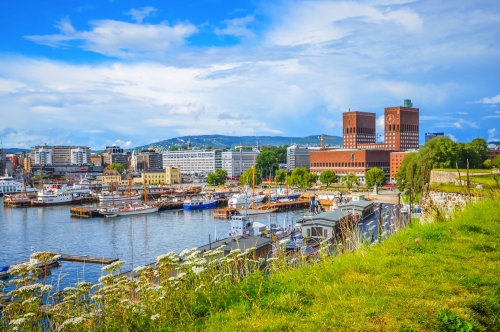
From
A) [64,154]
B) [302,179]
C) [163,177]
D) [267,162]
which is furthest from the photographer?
[64,154]

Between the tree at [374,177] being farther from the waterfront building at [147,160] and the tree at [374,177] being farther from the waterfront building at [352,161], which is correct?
the waterfront building at [147,160]

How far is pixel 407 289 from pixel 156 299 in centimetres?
219

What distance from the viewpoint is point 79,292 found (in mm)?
4156

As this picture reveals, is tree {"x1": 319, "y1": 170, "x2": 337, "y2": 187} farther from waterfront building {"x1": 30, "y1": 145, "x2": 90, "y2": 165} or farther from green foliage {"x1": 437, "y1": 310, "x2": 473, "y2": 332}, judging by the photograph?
waterfront building {"x1": 30, "y1": 145, "x2": 90, "y2": 165}

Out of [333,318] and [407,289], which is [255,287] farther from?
[407,289]

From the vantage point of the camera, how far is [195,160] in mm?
131125

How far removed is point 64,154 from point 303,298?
17502 cm

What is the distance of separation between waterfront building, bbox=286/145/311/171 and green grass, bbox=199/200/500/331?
11203 centimetres

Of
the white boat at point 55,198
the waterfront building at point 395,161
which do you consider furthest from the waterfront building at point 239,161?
the white boat at point 55,198

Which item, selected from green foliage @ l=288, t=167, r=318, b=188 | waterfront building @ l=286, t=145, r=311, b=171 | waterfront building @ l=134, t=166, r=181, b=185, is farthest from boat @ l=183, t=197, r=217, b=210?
waterfront building @ l=286, t=145, r=311, b=171

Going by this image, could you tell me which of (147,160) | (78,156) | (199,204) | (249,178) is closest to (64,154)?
(78,156)

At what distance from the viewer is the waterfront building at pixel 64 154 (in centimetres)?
15775

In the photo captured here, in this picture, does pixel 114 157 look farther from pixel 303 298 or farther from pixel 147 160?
pixel 303 298

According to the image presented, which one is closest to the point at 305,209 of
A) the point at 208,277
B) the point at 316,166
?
the point at 316,166
